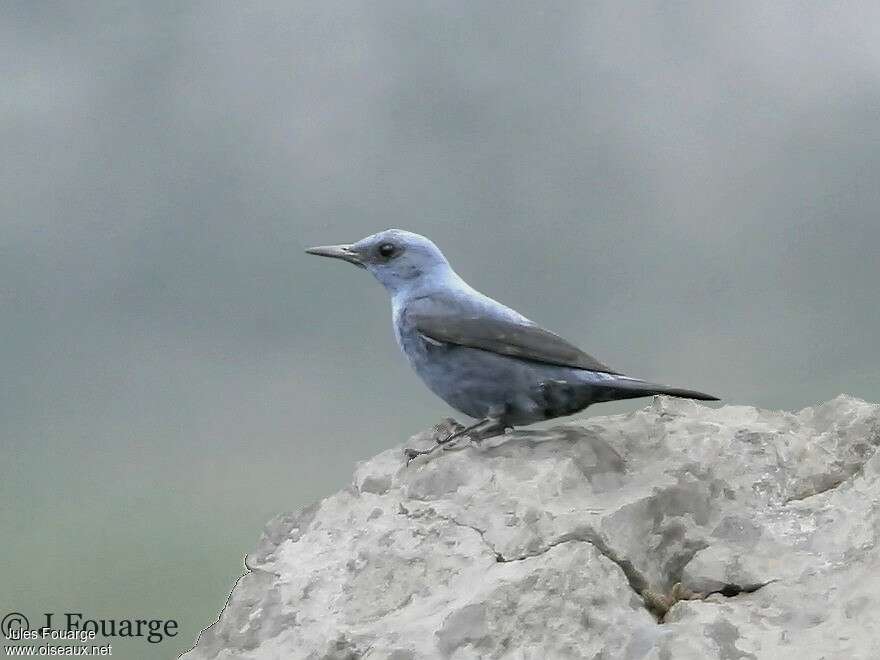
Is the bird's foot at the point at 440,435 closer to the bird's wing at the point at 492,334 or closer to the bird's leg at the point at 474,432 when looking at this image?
the bird's leg at the point at 474,432

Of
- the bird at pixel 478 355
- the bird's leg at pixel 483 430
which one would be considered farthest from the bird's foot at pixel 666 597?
the bird's leg at pixel 483 430

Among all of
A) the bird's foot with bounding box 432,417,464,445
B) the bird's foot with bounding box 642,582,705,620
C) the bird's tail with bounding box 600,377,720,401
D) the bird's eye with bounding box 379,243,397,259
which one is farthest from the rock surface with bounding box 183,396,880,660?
the bird's eye with bounding box 379,243,397,259

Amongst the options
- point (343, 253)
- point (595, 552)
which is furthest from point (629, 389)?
point (343, 253)

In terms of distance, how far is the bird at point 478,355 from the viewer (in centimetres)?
532

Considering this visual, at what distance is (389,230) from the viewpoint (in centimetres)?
595

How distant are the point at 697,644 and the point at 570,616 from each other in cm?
46

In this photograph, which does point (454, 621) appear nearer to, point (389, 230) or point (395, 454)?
point (395, 454)

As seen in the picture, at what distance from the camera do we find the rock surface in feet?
13.1

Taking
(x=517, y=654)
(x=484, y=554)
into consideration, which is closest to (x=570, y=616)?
(x=517, y=654)

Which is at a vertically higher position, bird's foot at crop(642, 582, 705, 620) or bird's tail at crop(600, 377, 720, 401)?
bird's tail at crop(600, 377, 720, 401)

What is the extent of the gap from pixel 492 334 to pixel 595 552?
1.48 metres

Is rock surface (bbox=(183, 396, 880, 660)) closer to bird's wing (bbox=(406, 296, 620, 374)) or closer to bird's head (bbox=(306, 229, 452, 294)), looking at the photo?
bird's wing (bbox=(406, 296, 620, 374))

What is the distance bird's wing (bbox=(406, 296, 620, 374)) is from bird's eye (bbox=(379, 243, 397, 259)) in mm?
331

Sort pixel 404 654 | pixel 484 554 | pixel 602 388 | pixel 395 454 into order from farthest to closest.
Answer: pixel 395 454
pixel 602 388
pixel 484 554
pixel 404 654
